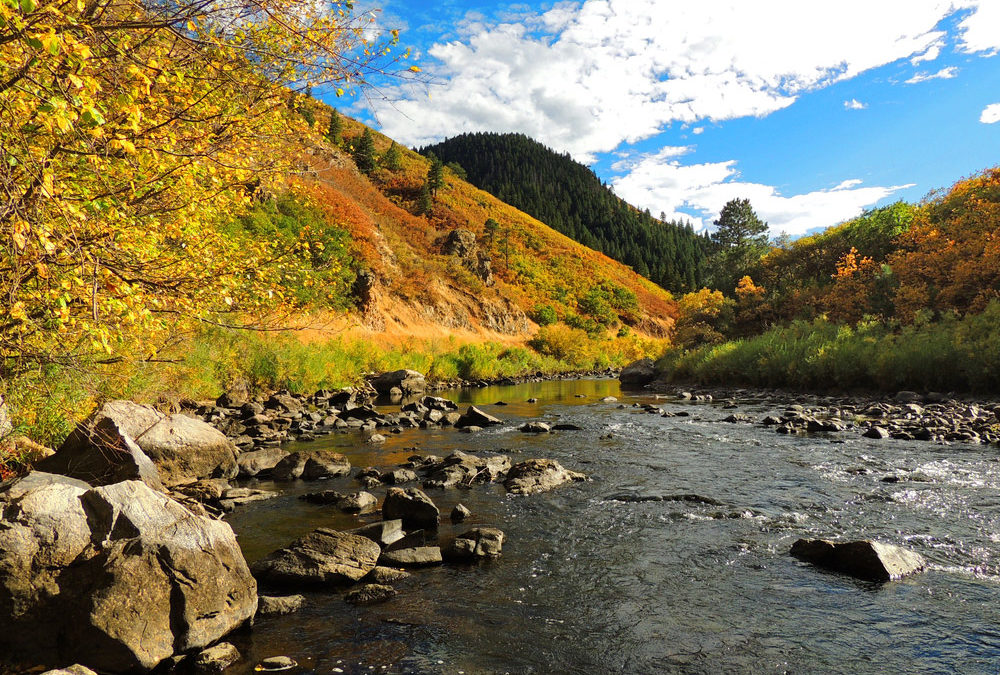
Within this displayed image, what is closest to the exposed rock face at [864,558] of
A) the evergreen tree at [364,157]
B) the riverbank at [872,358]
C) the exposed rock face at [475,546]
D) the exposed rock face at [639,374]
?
the exposed rock face at [475,546]

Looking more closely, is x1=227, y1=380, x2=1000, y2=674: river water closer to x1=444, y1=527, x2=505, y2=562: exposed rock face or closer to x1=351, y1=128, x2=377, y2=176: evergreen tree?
x1=444, y1=527, x2=505, y2=562: exposed rock face

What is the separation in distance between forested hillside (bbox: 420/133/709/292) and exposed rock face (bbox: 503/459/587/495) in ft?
287

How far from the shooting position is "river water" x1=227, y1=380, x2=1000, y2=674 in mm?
3996

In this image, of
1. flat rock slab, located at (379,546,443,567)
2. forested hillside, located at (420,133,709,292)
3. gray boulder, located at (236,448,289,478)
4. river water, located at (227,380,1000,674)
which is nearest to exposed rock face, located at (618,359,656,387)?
river water, located at (227,380,1000,674)

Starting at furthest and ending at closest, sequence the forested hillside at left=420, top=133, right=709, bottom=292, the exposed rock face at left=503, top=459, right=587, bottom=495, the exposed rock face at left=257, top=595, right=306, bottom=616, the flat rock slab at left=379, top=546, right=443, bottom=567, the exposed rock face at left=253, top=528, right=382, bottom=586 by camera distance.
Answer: the forested hillside at left=420, top=133, right=709, bottom=292 < the exposed rock face at left=503, top=459, right=587, bottom=495 < the flat rock slab at left=379, top=546, right=443, bottom=567 < the exposed rock face at left=253, top=528, right=382, bottom=586 < the exposed rock face at left=257, top=595, right=306, bottom=616

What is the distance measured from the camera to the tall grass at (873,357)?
597 inches

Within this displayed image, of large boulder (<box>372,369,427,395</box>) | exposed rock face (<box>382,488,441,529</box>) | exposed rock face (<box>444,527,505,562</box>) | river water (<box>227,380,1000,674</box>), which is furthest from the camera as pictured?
large boulder (<box>372,369,427,395</box>)

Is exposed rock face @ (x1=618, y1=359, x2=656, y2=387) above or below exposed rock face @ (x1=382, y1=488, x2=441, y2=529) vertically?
above

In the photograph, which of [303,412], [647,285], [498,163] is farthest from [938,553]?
[498,163]

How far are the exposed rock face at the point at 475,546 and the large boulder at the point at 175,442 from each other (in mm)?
4977

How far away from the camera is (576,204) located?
13088cm

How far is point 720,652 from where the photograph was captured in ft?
13.2

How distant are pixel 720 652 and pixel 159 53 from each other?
21.6 feet

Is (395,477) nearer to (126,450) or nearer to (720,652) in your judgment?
(126,450)
